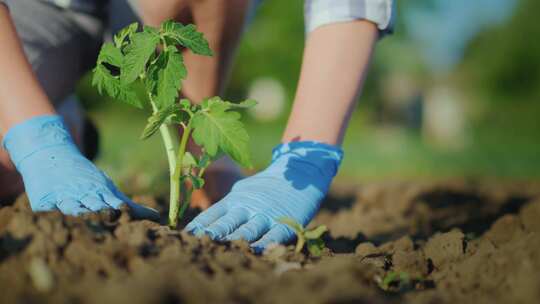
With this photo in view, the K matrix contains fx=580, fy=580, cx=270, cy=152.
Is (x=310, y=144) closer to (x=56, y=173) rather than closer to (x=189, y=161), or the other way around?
(x=189, y=161)

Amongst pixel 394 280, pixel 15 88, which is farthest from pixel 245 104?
pixel 15 88

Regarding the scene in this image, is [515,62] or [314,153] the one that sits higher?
[515,62]

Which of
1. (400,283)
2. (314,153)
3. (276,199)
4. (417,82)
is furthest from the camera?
(417,82)

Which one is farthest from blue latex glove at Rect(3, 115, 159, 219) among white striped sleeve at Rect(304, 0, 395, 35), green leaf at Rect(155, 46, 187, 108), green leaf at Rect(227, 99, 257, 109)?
white striped sleeve at Rect(304, 0, 395, 35)

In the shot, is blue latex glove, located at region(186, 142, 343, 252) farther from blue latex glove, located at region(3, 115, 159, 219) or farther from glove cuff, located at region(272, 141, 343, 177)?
blue latex glove, located at region(3, 115, 159, 219)

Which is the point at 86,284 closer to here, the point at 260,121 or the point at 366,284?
the point at 366,284

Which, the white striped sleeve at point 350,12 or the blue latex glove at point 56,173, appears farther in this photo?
the white striped sleeve at point 350,12

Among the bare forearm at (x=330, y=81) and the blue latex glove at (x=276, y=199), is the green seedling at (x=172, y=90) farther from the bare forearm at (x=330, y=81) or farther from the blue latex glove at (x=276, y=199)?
the bare forearm at (x=330, y=81)

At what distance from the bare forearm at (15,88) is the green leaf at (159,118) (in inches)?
17.8

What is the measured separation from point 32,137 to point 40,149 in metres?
0.04

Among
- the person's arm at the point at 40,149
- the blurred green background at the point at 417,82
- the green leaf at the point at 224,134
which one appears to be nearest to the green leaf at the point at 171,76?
the green leaf at the point at 224,134

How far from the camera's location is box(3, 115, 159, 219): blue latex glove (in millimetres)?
1710

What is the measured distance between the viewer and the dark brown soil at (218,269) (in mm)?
1144

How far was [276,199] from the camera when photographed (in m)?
1.91
